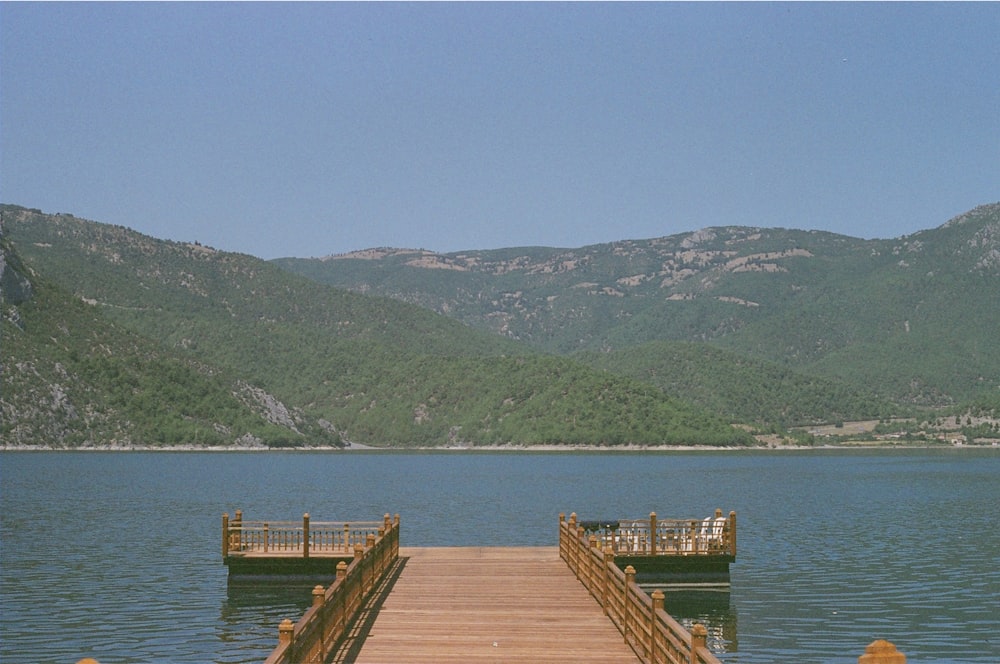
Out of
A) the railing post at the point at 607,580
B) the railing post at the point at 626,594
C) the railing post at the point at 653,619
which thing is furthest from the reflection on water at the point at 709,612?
the railing post at the point at 653,619

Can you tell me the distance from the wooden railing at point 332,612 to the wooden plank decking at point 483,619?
299 mm

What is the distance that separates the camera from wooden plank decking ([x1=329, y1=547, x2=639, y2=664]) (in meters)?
17.9

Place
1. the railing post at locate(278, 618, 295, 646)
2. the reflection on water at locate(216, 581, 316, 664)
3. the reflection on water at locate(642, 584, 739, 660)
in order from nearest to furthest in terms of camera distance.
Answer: the railing post at locate(278, 618, 295, 646), the reflection on water at locate(216, 581, 316, 664), the reflection on water at locate(642, 584, 739, 660)

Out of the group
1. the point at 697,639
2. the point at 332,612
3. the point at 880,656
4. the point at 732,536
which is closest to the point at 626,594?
the point at 332,612

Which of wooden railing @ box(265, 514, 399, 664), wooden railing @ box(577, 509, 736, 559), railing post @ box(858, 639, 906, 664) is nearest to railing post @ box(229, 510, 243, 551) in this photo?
wooden railing @ box(265, 514, 399, 664)

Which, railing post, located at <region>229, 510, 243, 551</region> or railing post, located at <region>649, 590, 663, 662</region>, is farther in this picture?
railing post, located at <region>229, 510, 243, 551</region>

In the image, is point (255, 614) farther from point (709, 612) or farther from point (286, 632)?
point (286, 632)

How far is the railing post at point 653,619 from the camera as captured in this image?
1606 centimetres

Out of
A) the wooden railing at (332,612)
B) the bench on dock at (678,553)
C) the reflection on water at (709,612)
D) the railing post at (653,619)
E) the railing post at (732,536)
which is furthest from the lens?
the railing post at (732,536)

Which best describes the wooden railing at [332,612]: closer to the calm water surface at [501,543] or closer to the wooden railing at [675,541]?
the calm water surface at [501,543]

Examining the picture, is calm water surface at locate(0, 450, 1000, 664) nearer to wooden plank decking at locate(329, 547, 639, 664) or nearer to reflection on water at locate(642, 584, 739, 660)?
reflection on water at locate(642, 584, 739, 660)

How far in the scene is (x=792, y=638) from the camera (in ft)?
88.7

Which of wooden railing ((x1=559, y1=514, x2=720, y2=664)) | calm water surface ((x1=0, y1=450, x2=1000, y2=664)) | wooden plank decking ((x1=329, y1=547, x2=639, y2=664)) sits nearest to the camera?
wooden railing ((x1=559, y1=514, x2=720, y2=664))

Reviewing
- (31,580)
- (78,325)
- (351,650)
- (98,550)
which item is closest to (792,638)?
(351,650)
